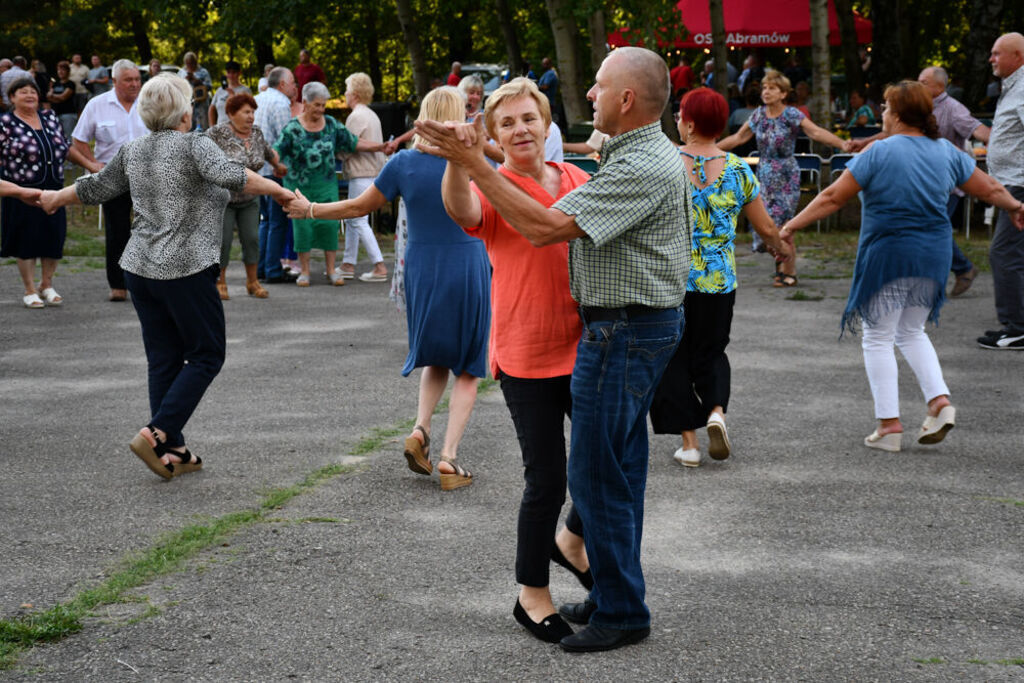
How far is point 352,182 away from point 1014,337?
7045mm

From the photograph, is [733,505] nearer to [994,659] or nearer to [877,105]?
[994,659]

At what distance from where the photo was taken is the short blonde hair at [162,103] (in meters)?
6.27

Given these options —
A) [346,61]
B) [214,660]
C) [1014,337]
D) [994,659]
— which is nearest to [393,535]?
[214,660]

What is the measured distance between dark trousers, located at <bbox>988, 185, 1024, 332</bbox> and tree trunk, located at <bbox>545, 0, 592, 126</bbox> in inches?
462

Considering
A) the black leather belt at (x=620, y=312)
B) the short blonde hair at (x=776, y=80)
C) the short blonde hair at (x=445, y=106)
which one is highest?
the short blonde hair at (x=776, y=80)

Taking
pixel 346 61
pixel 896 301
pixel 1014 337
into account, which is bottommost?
pixel 1014 337

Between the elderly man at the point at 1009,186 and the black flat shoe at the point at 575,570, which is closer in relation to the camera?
the black flat shoe at the point at 575,570

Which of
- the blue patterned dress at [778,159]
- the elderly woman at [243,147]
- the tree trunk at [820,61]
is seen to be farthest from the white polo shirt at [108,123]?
the tree trunk at [820,61]

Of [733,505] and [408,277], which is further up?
[408,277]

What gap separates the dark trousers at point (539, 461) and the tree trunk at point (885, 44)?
72.0 ft

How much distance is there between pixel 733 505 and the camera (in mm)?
5965

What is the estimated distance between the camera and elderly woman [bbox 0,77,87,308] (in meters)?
11.3

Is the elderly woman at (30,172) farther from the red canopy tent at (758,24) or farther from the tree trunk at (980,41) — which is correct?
the tree trunk at (980,41)

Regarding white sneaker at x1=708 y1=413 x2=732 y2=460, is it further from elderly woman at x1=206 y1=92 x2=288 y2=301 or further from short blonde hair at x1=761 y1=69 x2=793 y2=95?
short blonde hair at x1=761 y1=69 x2=793 y2=95
